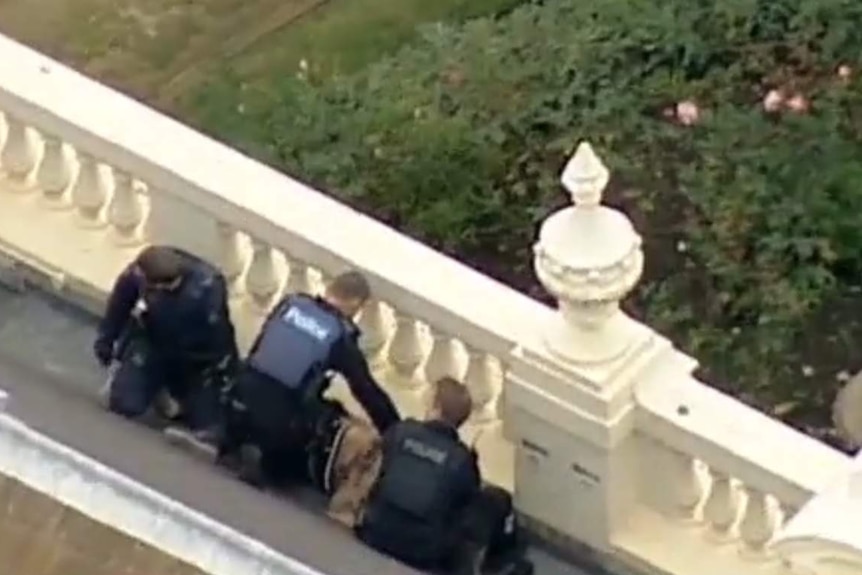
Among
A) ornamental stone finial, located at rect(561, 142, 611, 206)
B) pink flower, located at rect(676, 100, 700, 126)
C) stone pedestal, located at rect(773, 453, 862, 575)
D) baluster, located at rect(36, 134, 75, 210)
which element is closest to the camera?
stone pedestal, located at rect(773, 453, 862, 575)

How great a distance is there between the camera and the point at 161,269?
13969 millimetres

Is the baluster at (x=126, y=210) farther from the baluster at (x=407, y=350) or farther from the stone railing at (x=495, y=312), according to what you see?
the baluster at (x=407, y=350)

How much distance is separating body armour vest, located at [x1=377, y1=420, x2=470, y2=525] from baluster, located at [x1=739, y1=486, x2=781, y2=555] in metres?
1.00

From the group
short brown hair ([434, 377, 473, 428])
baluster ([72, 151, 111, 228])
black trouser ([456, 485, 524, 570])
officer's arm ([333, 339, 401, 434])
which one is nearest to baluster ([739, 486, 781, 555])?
black trouser ([456, 485, 524, 570])

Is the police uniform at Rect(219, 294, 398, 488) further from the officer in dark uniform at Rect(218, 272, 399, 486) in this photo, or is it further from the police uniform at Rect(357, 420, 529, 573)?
the police uniform at Rect(357, 420, 529, 573)

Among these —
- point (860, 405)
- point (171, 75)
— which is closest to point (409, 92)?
point (171, 75)

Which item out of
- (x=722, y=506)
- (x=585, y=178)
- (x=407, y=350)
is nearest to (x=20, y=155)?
(x=407, y=350)

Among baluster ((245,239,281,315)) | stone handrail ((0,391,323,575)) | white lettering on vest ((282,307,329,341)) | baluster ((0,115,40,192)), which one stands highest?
baluster ((0,115,40,192))

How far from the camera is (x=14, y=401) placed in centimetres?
1270

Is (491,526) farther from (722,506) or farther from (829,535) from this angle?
(829,535)

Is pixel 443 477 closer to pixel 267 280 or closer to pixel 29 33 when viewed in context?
pixel 267 280

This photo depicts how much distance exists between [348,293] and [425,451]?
63 centimetres

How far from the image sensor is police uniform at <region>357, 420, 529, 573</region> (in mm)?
13602

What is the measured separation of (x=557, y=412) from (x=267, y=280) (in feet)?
4.47
